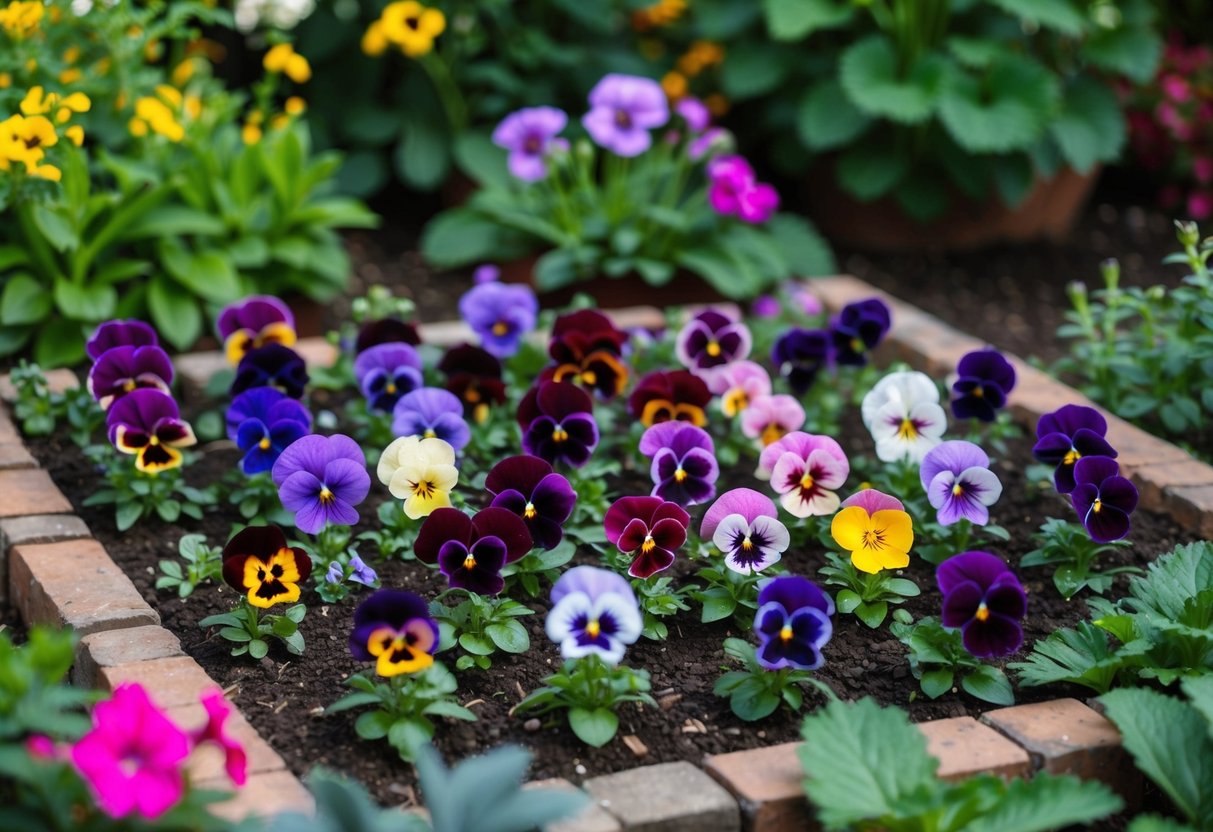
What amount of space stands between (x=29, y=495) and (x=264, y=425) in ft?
1.91

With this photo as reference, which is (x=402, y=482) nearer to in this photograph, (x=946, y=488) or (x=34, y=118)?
(x=946, y=488)

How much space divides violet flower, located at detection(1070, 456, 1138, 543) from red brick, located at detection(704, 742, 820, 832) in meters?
0.70

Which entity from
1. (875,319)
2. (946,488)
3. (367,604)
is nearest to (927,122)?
(875,319)

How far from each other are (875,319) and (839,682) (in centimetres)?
99

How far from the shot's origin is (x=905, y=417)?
2.75m

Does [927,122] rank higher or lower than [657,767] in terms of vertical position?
lower

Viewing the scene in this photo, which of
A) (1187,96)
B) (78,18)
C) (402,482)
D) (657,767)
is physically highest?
(78,18)

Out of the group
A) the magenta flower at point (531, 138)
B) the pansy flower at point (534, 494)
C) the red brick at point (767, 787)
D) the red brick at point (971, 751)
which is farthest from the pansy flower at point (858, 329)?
the magenta flower at point (531, 138)

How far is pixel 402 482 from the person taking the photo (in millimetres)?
2406

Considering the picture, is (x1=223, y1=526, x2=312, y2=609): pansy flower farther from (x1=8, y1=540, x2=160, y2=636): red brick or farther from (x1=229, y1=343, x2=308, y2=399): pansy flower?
(x1=229, y1=343, x2=308, y2=399): pansy flower

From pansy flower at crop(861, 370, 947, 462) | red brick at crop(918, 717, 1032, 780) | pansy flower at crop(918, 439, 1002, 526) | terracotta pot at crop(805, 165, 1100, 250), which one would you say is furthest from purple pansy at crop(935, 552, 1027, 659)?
terracotta pot at crop(805, 165, 1100, 250)

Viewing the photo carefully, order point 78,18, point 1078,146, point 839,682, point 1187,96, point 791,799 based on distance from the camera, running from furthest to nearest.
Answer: point 1187,96 → point 1078,146 → point 78,18 → point 839,682 → point 791,799

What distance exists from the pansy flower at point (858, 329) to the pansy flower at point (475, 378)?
0.73 m

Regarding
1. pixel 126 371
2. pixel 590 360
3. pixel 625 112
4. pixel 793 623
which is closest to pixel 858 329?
pixel 590 360
